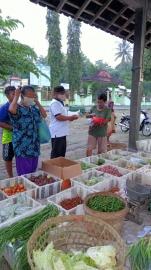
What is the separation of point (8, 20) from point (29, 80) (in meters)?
17.4

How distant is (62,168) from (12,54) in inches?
70.1

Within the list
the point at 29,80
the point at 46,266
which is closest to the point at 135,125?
the point at 46,266

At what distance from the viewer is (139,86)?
6.16 meters

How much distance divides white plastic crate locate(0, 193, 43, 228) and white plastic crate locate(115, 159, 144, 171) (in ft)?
6.71

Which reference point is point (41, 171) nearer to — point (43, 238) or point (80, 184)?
Result: point (80, 184)

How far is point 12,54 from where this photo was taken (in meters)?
4.10

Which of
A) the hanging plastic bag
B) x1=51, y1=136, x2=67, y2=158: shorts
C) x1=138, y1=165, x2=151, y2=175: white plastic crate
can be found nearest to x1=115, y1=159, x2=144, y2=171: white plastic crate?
x1=138, y1=165, x2=151, y2=175: white plastic crate

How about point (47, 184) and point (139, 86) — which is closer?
point (47, 184)


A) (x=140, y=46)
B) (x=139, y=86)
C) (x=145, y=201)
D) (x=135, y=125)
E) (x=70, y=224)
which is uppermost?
(x=140, y=46)

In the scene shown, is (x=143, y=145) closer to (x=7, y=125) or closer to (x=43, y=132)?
(x=43, y=132)

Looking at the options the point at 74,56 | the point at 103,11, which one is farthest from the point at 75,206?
the point at 74,56

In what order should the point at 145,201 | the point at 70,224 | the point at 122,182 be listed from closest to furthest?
the point at 70,224
the point at 145,201
the point at 122,182

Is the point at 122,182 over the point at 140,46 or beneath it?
beneath

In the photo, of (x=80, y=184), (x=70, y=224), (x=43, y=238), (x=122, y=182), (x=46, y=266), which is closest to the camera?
(x=46, y=266)
